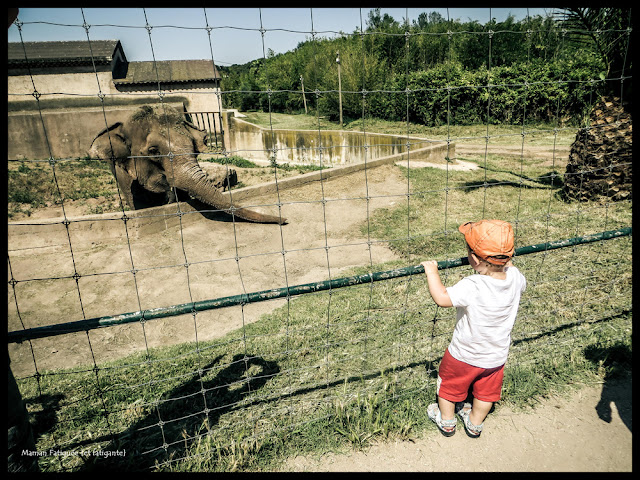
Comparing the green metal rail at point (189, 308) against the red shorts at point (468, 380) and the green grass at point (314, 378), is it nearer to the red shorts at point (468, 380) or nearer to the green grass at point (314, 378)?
the green grass at point (314, 378)

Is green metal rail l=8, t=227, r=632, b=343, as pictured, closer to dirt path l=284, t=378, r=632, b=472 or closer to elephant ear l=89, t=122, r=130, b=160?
dirt path l=284, t=378, r=632, b=472

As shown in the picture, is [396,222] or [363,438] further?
[396,222]

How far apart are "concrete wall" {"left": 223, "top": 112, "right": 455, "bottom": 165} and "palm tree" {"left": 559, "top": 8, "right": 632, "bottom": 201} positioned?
440 cm

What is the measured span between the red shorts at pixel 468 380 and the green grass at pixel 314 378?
341mm

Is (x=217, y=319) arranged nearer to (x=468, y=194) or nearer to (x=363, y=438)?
(x=363, y=438)

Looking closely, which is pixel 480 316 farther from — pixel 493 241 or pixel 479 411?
pixel 479 411

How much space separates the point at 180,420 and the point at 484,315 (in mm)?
2201

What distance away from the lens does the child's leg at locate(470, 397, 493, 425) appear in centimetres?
257

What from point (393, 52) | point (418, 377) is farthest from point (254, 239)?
point (393, 52)

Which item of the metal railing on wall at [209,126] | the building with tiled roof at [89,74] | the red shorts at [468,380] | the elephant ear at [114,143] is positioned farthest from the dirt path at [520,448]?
the building with tiled roof at [89,74]

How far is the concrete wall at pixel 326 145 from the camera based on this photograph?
474 inches

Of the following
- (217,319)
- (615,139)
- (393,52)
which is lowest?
(217,319)

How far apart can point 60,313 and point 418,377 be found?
4476 mm

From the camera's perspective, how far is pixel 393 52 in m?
28.0
